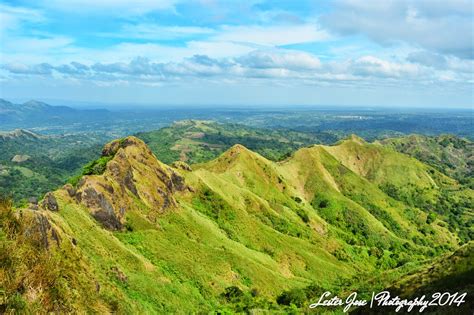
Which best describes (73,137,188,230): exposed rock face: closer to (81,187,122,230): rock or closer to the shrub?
(81,187,122,230): rock

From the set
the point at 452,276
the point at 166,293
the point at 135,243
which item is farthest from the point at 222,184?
the point at 452,276

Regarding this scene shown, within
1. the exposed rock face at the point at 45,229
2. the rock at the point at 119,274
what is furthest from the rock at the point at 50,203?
the rock at the point at 119,274

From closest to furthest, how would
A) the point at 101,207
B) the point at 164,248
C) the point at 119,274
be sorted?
the point at 119,274 → the point at 101,207 → the point at 164,248

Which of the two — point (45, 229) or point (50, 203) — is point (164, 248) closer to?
point (50, 203)

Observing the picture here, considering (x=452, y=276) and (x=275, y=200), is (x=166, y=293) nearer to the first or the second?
(x=452, y=276)

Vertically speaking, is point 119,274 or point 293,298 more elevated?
point 119,274

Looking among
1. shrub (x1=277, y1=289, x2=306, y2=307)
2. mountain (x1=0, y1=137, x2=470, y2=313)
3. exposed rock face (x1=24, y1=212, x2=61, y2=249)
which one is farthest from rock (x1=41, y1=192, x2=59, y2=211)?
shrub (x1=277, y1=289, x2=306, y2=307)

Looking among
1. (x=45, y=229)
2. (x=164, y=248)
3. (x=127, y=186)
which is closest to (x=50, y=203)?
(x=45, y=229)
